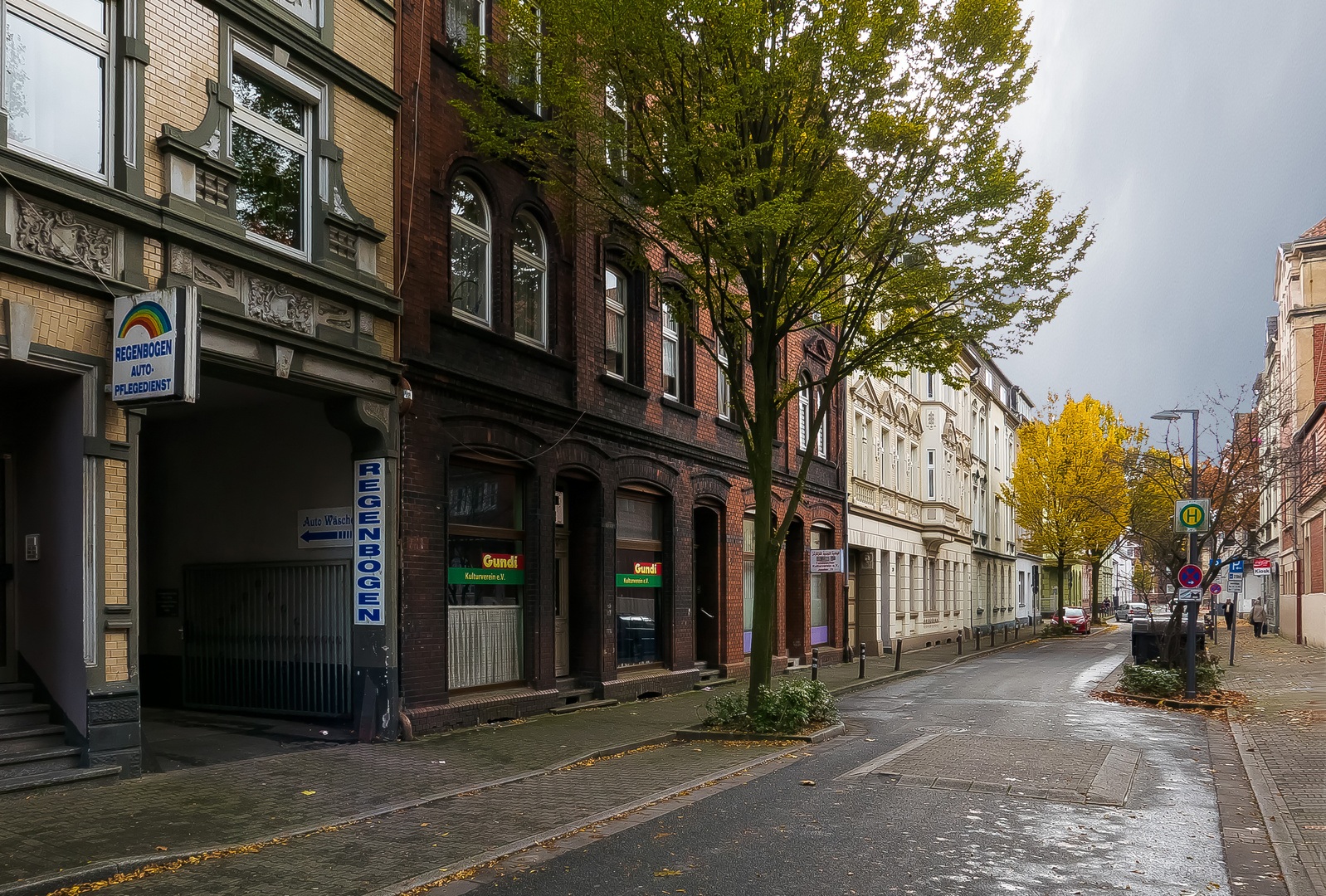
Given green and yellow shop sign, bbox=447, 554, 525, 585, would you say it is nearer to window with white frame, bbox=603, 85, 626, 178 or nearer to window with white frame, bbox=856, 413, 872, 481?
window with white frame, bbox=603, 85, 626, 178

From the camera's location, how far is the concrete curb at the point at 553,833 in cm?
702

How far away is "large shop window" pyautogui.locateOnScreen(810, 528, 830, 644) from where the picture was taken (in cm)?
2773

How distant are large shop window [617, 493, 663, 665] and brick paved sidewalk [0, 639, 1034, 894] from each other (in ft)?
13.8

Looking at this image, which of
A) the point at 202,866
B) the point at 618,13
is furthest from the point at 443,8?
the point at 202,866

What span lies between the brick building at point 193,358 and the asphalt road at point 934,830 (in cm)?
477

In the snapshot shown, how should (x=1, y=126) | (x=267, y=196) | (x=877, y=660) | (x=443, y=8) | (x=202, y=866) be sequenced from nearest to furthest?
(x=202, y=866) → (x=1, y=126) → (x=267, y=196) → (x=443, y=8) → (x=877, y=660)

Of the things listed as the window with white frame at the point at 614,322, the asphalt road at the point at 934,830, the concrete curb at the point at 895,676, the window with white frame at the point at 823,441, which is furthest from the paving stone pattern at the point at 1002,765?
the window with white frame at the point at 823,441

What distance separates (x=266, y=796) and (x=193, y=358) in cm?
364

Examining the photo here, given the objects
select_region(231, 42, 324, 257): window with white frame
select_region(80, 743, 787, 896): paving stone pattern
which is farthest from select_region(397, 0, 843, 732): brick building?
select_region(80, 743, 787, 896): paving stone pattern

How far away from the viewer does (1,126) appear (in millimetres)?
8977

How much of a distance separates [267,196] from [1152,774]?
10.8 metres

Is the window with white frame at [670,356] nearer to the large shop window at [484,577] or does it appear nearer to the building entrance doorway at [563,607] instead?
the building entrance doorway at [563,607]

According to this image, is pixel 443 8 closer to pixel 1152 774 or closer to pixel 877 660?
pixel 1152 774

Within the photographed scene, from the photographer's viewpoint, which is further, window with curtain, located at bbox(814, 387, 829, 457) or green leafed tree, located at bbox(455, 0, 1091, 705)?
window with curtain, located at bbox(814, 387, 829, 457)
